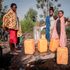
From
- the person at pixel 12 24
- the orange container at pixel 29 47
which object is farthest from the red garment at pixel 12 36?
the orange container at pixel 29 47

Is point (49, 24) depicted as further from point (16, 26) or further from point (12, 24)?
point (12, 24)

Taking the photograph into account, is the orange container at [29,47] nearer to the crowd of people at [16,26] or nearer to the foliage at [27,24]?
the crowd of people at [16,26]

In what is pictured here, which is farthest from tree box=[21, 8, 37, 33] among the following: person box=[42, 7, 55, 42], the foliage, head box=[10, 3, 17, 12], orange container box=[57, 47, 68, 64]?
orange container box=[57, 47, 68, 64]

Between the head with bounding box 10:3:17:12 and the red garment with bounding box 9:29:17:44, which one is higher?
the head with bounding box 10:3:17:12

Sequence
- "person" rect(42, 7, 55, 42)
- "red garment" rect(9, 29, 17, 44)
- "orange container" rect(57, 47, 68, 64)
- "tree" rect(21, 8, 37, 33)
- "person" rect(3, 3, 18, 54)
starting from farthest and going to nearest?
1. "tree" rect(21, 8, 37, 33)
2. "person" rect(42, 7, 55, 42)
3. "red garment" rect(9, 29, 17, 44)
4. "person" rect(3, 3, 18, 54)
5. "orange container" rect(57, 47, 68, 64)

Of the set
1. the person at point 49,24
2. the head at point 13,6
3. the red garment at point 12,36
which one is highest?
the head at point 13,6

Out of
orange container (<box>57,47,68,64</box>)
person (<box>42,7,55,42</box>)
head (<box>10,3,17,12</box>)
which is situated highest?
head (<box>10,3,17,12</box>)

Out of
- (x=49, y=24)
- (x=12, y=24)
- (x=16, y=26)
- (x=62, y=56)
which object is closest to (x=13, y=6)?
(x=12, y=24)

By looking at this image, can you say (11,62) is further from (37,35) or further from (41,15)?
(41,15)

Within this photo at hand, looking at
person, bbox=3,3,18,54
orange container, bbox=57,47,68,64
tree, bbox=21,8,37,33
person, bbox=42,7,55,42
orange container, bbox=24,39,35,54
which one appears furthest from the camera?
tree, bbox=21,8,37,33

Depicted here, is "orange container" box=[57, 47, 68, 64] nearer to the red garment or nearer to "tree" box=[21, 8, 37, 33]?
the red garment

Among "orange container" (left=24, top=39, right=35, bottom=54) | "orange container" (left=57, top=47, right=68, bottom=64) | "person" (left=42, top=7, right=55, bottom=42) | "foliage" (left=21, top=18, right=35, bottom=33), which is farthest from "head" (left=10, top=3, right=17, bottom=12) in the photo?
"foliage" (left=21, top=18, right=35, bottom=33)

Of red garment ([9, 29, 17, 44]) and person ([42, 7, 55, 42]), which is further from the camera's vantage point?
person ([42, 7, 55, 42])

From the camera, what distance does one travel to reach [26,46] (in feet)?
42.0
